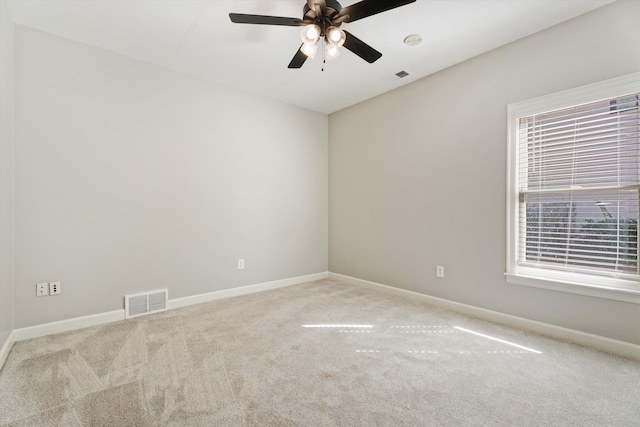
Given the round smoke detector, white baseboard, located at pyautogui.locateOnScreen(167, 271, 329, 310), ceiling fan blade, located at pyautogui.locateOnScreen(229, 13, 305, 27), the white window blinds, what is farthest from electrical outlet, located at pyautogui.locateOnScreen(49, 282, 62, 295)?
the white window blinds

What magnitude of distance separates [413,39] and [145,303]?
3832mm

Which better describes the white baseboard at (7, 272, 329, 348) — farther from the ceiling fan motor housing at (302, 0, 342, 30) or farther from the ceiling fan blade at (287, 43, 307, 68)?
the ceiling fan motor housing at (302, 0, 342, 30)

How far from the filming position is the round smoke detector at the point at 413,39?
8.53ft

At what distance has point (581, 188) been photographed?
2.38m

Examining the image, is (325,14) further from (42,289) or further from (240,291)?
(42,289)

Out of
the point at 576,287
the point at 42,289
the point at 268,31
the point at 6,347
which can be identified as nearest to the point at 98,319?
the point at 42,289

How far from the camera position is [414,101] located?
3.50m

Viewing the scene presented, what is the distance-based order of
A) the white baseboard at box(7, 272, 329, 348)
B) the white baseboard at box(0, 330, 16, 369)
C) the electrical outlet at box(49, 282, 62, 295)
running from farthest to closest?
the electrical outlet at box(49, 282, 62, 295) → the white baseboard at box(7, 272, 329, 348) → the white baseboard at box(0, 330, 16, 369)

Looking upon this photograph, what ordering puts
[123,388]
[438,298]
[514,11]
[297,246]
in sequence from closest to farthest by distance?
[123,388], [514,11], [438,298], [297,246]

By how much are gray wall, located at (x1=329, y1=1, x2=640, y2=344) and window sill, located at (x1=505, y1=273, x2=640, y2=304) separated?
0.21 ft

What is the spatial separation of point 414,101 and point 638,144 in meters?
2.06

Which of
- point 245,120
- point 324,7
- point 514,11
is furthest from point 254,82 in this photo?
point 514,11

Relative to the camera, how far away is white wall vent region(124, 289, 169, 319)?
9.43ft

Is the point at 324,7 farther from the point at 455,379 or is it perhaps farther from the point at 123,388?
the point at 123,388
